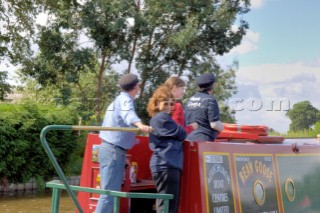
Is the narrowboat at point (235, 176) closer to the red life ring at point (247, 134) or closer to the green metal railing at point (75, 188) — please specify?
the red life ring at point (247, 134)

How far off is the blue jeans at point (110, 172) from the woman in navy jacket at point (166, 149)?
16.4 inches

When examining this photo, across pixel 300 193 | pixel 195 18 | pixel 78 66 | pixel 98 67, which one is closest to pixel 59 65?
pixel 78 66

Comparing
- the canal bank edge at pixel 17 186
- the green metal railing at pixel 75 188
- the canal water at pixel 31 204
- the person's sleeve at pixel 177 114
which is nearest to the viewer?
the green metal railing at pixel 75 188

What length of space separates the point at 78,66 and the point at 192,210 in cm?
1497

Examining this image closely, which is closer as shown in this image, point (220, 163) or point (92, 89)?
point (220, 163)

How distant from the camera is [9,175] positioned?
576 inches

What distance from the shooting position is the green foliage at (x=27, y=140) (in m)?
14.5

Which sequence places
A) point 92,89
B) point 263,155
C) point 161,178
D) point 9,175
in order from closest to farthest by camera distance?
point 161,178 → point 263,155 → point 9,175 → point 92,89

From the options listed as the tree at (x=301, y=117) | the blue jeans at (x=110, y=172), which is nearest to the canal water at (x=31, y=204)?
the tree at (x=301, y=117)

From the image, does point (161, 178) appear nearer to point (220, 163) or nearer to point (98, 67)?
point (220, 163)

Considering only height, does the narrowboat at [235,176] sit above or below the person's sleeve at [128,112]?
below

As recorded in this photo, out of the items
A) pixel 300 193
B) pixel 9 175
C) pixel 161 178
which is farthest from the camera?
pixel 9 175

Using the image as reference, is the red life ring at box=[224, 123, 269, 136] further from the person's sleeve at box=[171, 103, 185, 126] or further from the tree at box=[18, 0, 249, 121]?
the tree at box=[18, 0, 249, 121]

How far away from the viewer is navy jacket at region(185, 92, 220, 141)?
5699mm
